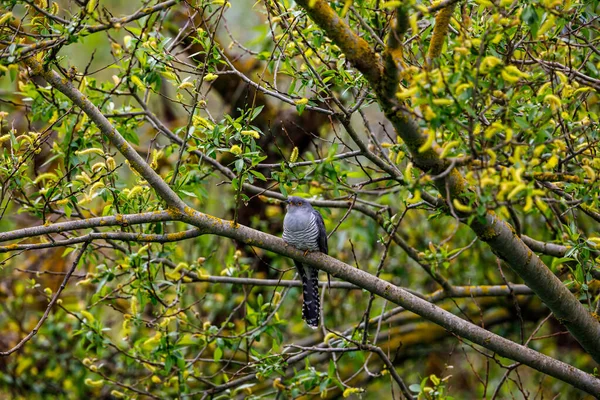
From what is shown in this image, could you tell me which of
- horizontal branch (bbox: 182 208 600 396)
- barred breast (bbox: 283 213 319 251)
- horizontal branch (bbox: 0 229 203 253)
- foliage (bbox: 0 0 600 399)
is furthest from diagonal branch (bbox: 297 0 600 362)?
barred breast (bbox: 283 213 319 251)

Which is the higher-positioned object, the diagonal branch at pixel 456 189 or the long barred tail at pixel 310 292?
the long barred tail at pixel 310 292

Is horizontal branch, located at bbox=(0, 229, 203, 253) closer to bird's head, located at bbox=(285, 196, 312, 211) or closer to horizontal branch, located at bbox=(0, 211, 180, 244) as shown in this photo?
horizontal branch, located at bbox=(0, 211, 180, 244)

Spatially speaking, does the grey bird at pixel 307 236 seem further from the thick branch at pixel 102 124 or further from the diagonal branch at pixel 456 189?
the diagonal branch at pixel 456 189

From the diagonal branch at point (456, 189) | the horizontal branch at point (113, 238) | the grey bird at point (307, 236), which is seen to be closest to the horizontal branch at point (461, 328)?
the diagonal branch at point (456, 189)

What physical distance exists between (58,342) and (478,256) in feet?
12.3

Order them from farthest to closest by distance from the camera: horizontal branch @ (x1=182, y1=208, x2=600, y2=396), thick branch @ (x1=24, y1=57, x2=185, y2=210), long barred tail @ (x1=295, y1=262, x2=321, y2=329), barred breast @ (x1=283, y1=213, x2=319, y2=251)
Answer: long barred tail @ (x1=295, y1=262, x2=321, y2=329) → barred breast @ (x1=283, y1=213, x2=319, y2=251) → horizontal branch @ (x1=182, y1=208, x2=600, y2=396) → thick branch @ (x1=24, y1=57, x2=185, y2=210)

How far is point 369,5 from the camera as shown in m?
2.64

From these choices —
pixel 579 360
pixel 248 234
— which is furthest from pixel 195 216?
pixel 579 360

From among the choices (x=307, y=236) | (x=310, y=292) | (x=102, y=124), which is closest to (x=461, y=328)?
(x=307, y=236)

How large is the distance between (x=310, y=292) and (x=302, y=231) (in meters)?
0.47

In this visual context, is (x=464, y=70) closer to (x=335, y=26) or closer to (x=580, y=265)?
(x=335, y=26)

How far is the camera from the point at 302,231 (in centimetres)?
391

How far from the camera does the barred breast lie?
3.78 meters

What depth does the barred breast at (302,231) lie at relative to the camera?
3.78 m
